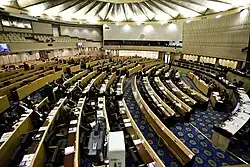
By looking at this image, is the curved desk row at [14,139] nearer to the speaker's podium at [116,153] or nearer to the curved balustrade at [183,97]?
the speaker's podium at [116,153]

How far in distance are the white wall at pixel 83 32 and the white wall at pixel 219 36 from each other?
13644mm

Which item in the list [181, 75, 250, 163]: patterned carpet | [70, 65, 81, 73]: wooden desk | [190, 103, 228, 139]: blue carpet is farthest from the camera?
[70, 65, 81, 73]: wooden desk

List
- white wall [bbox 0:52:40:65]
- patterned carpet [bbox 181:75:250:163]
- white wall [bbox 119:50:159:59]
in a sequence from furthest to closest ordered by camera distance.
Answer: white wall [bbox 119:50:159:59] < white wall [bbox 0:52:40:65] < patterned carpet [bbox 181:75:250:163]

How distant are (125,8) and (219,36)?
10315 mm

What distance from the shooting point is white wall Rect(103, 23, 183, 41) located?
21.2m

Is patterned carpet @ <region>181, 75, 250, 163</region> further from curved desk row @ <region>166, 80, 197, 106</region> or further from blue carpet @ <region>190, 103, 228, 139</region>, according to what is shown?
curved desk row @ <region>166, 80, 197, 106</region>

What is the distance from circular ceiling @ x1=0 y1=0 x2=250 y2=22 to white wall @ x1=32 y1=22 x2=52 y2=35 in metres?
2.25

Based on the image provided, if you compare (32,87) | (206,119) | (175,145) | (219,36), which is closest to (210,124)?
(206,119)

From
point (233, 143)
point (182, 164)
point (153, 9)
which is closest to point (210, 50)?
point (153, 9)

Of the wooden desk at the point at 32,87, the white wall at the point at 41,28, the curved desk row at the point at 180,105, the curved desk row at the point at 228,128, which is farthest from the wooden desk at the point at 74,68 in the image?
the curved desk row at the point at 228,128

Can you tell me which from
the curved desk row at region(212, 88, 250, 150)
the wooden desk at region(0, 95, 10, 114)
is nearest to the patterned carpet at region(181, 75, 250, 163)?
the curved desk row at region(212, 88, 250, 150)

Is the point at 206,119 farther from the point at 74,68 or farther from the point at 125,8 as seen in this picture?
the point at 125,8

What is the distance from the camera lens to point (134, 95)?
9.32 meters

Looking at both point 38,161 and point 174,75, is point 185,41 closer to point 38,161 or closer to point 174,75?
point 174,75
